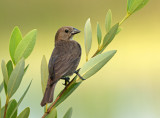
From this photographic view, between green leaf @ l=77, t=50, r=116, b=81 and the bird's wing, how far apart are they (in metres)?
0.13

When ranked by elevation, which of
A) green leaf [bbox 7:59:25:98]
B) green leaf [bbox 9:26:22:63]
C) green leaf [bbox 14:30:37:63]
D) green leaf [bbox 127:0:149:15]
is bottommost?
green leaf [bbox 127:0:149:15]

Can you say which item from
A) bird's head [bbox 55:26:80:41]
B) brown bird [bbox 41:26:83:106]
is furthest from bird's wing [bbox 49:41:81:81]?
bird's head [bbox 55:26:80:41]

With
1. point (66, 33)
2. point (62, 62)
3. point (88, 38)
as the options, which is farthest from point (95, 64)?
point (66, 33)

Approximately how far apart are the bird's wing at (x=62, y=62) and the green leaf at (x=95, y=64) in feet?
0.44

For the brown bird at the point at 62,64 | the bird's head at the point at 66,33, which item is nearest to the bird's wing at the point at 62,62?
the brown bird at the point at 62,64

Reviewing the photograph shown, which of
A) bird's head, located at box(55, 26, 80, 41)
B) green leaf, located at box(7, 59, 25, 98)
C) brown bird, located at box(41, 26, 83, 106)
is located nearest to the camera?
green leaf, located at box(7, 59, 25, 98)

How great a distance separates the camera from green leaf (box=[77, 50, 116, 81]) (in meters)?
0.40

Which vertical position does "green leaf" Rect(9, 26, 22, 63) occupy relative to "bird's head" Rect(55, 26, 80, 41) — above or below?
below

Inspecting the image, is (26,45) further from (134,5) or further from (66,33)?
(66,33)

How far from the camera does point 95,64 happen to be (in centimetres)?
40

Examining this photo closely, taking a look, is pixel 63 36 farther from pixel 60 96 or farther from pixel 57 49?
pixel 60 96

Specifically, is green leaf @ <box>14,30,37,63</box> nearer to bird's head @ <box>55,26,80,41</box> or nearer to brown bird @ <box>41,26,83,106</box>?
brown bird @ <box>41,26,83,106</box>

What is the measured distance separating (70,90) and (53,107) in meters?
0.03

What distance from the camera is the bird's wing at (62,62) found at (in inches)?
21.7
